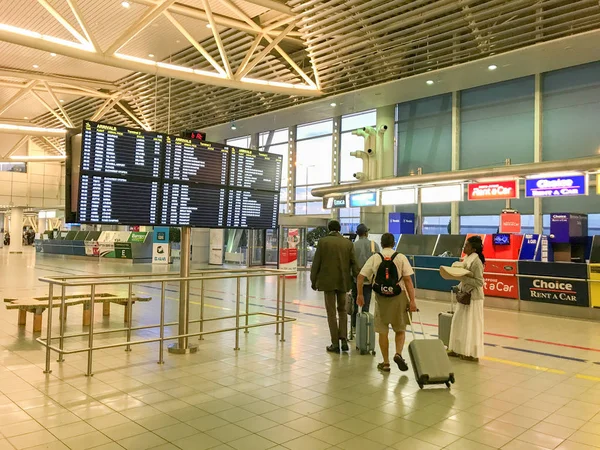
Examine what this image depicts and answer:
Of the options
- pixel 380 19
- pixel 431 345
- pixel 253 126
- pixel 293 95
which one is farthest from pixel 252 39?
pixel 431 345

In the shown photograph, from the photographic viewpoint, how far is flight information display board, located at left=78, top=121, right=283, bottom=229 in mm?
5031

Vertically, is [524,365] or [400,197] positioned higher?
[400,197]

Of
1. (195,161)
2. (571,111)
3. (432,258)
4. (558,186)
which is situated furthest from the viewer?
(571,111)

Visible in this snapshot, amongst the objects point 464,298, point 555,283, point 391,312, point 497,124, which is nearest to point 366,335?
point 391,312

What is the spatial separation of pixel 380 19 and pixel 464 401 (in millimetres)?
8987

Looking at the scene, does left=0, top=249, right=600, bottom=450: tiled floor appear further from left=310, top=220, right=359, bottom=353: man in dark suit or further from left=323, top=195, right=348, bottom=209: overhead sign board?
left=323, top=195, right=348, bottom=209: overhead sign board

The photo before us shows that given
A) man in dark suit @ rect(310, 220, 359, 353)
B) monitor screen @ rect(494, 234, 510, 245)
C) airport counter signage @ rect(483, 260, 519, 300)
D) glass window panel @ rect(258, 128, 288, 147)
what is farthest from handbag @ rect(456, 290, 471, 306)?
glass window panel @ rect(258, 128, 288, 147)

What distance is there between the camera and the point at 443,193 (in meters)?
13.5

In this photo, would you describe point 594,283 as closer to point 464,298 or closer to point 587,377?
point 587,377

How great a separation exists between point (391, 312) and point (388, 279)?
36cm

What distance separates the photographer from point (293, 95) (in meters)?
14.6

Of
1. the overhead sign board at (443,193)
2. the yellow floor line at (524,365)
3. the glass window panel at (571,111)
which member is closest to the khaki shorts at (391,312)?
the yellow floor line at (524,365)

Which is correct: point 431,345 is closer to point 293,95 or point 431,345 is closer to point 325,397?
point 325,397

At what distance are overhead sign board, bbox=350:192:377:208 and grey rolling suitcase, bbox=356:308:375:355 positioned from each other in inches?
376
